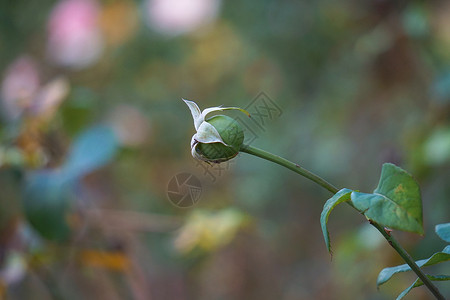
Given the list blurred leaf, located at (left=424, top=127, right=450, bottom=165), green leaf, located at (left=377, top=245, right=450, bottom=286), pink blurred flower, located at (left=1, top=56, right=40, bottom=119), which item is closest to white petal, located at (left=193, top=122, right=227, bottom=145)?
green leaf, located at (left=377, top=245, right=450, bottom=286)

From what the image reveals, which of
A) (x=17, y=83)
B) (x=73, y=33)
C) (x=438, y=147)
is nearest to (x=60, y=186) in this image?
(x=438, y=147)

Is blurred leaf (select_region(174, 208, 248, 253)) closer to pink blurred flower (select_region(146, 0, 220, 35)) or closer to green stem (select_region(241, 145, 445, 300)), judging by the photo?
green stem (select_region(241, 145, 445, 300))

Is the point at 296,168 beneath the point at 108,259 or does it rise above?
above

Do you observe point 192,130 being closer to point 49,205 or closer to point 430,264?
point 49,205

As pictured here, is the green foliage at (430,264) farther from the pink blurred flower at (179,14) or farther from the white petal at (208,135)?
the pink blurred flower at (179,14)

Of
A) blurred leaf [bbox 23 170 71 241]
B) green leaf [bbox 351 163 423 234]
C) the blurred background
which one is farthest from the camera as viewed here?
the blurred background

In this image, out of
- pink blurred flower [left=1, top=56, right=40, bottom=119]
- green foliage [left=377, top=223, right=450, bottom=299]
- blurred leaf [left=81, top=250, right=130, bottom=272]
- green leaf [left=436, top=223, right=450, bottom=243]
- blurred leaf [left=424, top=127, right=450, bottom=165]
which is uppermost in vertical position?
pink blurred flower [left=1, top=56, right=40, bottom=119]
